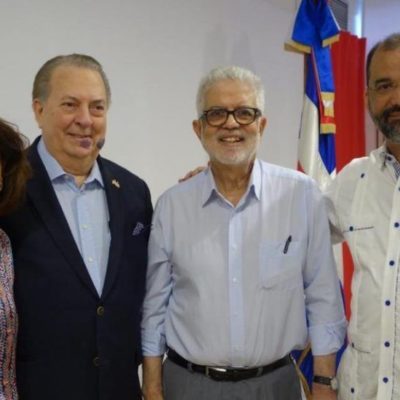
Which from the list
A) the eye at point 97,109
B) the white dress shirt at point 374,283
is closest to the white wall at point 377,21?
the white dress shirt at point 374,283

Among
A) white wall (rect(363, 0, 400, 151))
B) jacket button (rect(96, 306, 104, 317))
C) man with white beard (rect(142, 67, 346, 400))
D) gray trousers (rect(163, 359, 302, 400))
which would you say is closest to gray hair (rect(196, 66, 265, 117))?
man with white beard (rect(142, 67, 346, 400))

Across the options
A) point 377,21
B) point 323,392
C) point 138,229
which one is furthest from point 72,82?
point 377,21

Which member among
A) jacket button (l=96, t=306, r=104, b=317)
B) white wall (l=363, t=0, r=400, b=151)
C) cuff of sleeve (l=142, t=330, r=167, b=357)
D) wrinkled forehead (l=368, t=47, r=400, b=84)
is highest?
white wall (l=363, t=0, r=400, b=151)

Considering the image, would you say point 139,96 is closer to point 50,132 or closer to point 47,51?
point 47,51

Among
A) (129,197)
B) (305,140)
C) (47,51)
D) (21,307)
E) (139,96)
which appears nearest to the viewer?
(21,307)

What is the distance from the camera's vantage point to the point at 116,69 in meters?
2.52

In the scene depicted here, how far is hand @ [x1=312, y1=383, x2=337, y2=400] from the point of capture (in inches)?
66.8

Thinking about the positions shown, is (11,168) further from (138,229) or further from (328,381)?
(328,381)

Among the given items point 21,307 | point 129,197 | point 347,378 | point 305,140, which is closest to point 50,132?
point 129,197

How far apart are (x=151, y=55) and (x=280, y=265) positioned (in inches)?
57.7

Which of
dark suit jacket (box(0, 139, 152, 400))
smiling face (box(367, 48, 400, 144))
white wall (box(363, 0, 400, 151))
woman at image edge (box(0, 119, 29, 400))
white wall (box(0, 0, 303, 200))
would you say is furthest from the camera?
white wall (box(363, 0, 400, 151))

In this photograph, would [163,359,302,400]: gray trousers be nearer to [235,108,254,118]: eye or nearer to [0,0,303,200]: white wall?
[235,108,254,118]: eye

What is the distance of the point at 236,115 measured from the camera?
68.6 inches

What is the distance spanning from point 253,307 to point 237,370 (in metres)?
0.20
